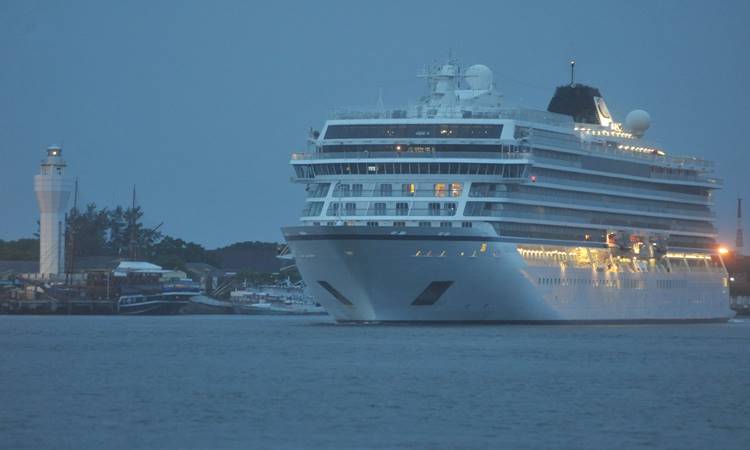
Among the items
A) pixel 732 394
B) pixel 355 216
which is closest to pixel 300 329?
pixel 355 216

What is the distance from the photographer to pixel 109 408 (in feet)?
147

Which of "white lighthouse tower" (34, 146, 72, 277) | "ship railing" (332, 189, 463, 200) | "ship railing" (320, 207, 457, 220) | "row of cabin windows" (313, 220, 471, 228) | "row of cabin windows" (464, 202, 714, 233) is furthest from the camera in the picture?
"white lighthouse tower" (34, 146, 72, 277)

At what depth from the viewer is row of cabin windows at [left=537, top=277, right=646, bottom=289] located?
8497 centimetres

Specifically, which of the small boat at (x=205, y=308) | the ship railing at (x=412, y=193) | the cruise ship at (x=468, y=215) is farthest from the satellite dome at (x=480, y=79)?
the small boat at (x=205, y=308)

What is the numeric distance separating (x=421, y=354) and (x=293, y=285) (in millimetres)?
111343

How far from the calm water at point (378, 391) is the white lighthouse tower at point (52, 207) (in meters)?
57.4

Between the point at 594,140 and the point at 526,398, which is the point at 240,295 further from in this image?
the point at 526,398

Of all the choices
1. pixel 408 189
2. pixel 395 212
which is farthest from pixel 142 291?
pixel 395 212

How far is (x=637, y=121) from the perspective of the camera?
10238 cm

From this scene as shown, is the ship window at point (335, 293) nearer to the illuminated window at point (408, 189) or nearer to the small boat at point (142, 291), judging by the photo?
the illuminated window at point (408, 189)

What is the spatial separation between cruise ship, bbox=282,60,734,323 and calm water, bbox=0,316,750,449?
2.58 meters

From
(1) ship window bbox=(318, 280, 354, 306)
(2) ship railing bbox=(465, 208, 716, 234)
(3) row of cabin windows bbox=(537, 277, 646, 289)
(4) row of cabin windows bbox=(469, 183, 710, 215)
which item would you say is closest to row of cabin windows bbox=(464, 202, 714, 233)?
(2) ship railing bbox=(465, 208, 716, 234)

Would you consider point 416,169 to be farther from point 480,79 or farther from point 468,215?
point 480,79

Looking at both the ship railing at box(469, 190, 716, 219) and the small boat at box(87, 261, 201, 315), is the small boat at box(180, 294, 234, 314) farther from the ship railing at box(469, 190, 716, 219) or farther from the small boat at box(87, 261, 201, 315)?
the ship railing at box(469, 190, 716, 219)
